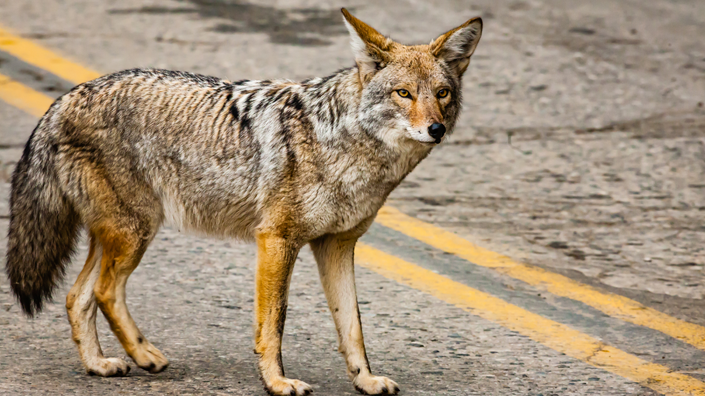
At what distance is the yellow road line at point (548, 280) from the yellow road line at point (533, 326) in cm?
33

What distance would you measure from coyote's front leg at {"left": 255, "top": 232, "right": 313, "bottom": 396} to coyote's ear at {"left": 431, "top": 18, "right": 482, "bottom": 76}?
1.04 meters

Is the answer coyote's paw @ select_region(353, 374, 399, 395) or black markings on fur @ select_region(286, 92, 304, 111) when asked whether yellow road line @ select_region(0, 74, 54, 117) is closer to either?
black markings on fur @ select_region(286, 92, 304, 111)

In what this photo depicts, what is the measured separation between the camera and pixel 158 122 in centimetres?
461

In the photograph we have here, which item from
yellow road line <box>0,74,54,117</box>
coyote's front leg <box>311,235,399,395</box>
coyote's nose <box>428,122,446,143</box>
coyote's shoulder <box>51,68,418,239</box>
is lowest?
yellow road line <box>0,74,54,117</box>

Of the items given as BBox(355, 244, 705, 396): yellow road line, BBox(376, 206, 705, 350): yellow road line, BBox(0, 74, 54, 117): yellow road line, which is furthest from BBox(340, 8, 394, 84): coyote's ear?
BBox(0, 74, 54, 117): yellow road line

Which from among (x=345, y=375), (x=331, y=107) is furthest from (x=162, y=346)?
(x=331, y=107)

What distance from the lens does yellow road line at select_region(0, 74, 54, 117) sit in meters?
7.96

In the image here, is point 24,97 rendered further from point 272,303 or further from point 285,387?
point 285,387

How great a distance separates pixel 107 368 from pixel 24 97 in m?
4.30

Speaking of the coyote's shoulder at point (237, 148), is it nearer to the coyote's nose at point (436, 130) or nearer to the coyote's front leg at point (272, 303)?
the coyote's front leg at point (272, 303)

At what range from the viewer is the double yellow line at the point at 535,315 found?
15.3 feet

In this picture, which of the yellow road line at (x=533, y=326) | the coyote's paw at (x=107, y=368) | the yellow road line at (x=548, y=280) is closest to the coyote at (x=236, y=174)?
the coyote's paw at (x=107, y=368)

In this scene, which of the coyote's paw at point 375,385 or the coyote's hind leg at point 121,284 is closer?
the coyote's paw at point 375,385

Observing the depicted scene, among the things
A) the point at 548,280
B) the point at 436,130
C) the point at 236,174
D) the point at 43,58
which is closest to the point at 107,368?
the point at 236,174
